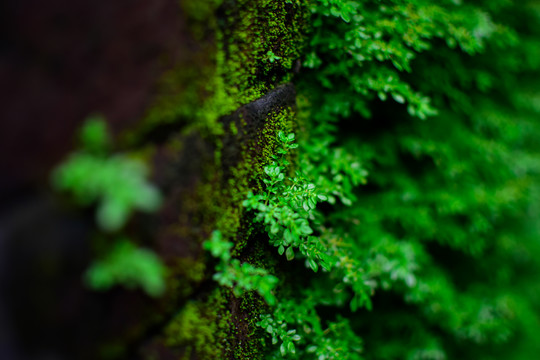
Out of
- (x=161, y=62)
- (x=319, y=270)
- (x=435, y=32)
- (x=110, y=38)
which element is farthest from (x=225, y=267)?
(x=435, y=32)

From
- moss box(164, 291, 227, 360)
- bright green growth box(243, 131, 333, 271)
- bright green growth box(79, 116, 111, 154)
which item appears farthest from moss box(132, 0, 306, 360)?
bright green growth box(79, 116, 111, 154)

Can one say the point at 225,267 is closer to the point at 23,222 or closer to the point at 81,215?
the point at 81,215

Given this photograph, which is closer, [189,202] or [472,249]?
[189,202]

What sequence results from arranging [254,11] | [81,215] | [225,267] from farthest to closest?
[81,215]
[254,11]
[225,267]

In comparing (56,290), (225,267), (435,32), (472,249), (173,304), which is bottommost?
(472,249)

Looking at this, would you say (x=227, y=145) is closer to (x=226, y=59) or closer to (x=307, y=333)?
(x=226, y=59)

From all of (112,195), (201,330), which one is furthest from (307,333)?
(112,195)

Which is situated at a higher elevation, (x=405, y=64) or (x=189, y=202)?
(x=405, y=64)
